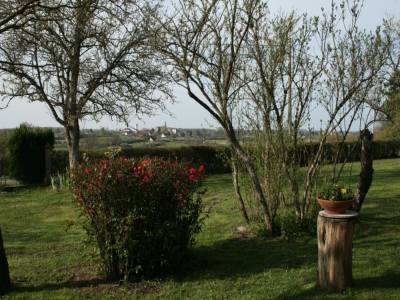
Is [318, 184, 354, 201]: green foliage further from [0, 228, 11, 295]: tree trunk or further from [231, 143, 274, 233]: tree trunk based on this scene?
[0, 228, 11, 295]: tree trunk

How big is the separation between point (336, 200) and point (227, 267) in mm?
1727

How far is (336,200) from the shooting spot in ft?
15.4

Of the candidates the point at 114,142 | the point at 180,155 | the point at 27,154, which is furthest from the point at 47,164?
the point at 180,155

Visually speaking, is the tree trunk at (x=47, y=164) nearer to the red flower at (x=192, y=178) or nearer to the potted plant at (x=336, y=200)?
the red flower at (x=192, y=178)

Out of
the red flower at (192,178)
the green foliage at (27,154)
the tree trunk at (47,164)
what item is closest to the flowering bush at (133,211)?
the red flower at (192,178)

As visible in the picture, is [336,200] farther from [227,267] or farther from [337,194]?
[227,267]

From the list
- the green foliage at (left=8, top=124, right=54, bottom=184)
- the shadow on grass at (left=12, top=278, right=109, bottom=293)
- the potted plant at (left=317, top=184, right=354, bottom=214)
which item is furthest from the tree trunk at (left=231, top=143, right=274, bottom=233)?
the green foliage at (left=8, top=124, right=54, bottom=184)

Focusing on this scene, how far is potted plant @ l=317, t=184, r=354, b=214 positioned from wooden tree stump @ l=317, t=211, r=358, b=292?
150mm

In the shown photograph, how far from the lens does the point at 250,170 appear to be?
6.79 m

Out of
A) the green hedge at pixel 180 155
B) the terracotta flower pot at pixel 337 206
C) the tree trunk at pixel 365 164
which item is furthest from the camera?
the green hedge at pixel 180 155

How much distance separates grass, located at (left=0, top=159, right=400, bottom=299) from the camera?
4.69m

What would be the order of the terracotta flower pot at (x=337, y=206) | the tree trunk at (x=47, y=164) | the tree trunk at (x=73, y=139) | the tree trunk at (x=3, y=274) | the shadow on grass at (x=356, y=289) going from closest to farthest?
the shadow on grass at (x=356, y=289) < the terracotta flower pot at (x=337, y=206) < the tree trunk at (x=3, y=274) < the tree trunk at (x=73, y=139) < the tree trunk at (x=47, y=164)

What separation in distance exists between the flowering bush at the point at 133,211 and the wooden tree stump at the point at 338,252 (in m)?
1.81

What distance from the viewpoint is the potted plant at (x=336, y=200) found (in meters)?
4.66
